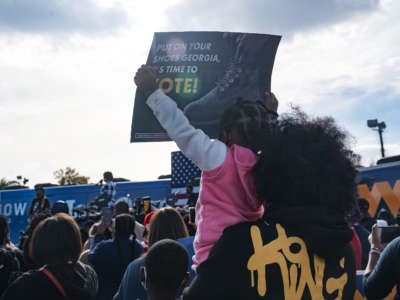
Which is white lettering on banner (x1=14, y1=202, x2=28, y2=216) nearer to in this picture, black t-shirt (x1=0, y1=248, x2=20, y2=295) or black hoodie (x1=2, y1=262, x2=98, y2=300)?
black t-shirt (x1=0, y1=248, x2=20, y2=295)

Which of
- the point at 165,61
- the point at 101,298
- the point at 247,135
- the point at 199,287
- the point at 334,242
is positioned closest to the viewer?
the point at 199,287

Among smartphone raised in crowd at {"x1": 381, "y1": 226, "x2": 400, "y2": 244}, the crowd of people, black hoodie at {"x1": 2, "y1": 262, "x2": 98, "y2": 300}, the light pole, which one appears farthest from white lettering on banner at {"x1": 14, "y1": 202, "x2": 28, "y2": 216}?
the light pole

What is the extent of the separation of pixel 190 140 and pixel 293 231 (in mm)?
496

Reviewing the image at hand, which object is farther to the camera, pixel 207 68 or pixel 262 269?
pixel 207 68

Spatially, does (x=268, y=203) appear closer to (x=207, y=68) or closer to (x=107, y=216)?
(x=107, y=216)

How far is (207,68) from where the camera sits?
1653cm

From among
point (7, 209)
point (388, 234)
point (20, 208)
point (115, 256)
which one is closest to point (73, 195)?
point (20, 208)

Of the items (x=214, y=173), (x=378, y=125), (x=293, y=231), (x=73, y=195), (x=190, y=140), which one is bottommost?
(x=293, y=231)

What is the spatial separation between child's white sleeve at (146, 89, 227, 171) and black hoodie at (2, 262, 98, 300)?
144 centimetres

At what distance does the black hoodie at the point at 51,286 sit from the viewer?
2.55 meters

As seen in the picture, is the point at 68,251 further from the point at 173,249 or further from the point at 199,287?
the point at 199,287

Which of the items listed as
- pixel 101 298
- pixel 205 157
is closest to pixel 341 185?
pixel 205 157

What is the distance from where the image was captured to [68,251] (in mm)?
2807

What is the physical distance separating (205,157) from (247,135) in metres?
0.28
